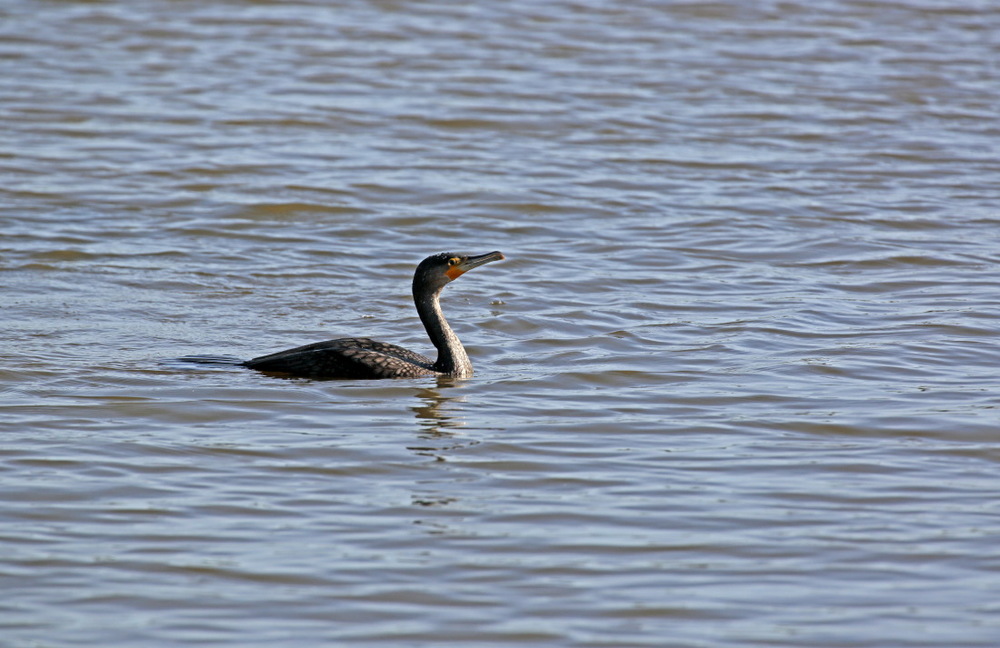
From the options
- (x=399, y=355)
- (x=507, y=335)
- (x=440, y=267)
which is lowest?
→ (x=507, y=335)

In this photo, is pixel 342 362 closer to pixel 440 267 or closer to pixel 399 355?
pixel 399 355

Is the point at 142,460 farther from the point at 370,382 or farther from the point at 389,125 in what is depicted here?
the point at 389,125

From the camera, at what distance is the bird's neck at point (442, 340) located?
904 cm

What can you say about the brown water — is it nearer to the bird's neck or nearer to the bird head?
the bird's neck

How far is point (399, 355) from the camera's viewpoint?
9016 mm

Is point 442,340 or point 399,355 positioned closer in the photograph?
point 399,355

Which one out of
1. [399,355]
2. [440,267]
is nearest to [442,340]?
[399,355]

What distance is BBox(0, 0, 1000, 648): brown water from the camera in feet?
18.7

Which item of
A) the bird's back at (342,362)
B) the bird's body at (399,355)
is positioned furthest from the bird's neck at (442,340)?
the bird's back at (342,362)

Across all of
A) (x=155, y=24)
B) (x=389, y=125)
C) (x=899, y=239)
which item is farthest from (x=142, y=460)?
(x=155, y=24)

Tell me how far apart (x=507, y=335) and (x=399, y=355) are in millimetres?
1350

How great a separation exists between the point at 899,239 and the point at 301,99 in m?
8.24

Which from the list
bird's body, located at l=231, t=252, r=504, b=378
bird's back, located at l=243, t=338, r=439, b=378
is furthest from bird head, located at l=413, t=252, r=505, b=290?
bird's back, located at l=243, t=338, r=439, b=378

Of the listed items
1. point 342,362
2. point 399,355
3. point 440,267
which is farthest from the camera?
point 440,267
